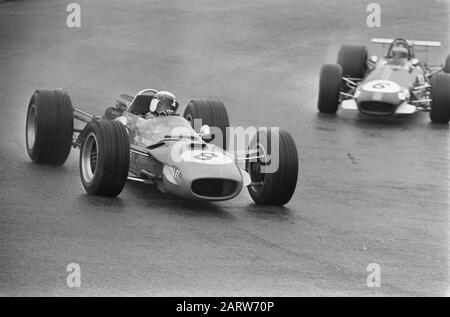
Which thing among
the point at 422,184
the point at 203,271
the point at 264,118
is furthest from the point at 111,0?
the point at 203,271

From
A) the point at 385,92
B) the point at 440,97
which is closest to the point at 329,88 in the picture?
the point at 385,92

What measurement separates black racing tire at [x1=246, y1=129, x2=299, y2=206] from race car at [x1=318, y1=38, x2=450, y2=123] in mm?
6594

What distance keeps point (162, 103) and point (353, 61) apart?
8.39 meters

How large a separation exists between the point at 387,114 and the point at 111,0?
13.2m

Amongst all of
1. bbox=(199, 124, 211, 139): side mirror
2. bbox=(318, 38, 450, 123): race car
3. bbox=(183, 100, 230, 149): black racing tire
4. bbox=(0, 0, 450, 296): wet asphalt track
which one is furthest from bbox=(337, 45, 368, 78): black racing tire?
bbox=(199, 124, 211, 139): side mirror

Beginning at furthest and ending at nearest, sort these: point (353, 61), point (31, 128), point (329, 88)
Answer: point (353, 61)
point (329, 88)
point (31, 128)

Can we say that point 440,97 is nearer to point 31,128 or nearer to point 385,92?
point 385,92

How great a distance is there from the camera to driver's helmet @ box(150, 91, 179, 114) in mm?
13484

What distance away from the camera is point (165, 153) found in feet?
40.6

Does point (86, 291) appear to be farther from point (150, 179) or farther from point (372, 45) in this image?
point (372, 45)

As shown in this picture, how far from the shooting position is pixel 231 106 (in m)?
20.3

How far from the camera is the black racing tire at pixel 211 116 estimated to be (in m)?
14.1

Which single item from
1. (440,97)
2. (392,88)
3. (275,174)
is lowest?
(440,97)

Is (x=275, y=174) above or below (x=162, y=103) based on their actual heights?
below
